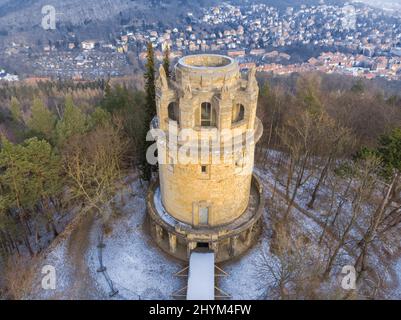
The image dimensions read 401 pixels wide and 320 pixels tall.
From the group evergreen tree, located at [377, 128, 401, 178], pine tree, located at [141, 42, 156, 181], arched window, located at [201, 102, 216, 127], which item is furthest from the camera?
pine tree, located at [141, 42, 156, 181]

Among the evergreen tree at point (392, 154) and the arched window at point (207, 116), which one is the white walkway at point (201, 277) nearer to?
the arched window at point (207, 116)

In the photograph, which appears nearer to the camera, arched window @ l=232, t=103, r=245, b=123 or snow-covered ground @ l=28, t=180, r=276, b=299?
arched window @ l=232, t=103, r=245, b=123

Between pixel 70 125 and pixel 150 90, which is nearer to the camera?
pixel 150 90

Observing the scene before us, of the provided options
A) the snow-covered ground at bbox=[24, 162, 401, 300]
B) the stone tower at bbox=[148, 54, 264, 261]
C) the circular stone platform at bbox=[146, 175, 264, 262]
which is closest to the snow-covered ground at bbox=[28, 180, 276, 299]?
the snow-covered ground at bbox=[24, 162, 401, 300]

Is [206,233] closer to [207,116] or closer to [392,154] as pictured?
[207,116]

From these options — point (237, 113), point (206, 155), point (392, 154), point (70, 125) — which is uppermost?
point (237, 113)

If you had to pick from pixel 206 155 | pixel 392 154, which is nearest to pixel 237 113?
pixel 206 155

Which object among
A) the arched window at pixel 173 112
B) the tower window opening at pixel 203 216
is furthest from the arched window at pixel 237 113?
the tower window opening at pixel 203 216

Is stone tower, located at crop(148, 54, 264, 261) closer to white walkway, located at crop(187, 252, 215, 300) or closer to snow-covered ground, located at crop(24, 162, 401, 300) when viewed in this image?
white walkway, located at crop(187, 252, 215, 300)
